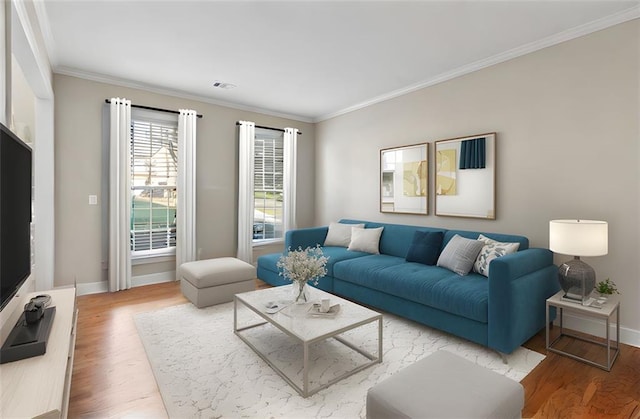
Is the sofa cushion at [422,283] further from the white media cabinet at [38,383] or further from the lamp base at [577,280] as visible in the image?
the white media cabinet at [38,383]

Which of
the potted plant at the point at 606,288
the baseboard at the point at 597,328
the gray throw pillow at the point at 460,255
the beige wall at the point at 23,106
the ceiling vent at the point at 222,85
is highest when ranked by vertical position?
the ceiling vent at the point at 222,85

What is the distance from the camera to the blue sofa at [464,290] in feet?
7.63

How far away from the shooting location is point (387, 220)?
4629 mm

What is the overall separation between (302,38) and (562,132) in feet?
8.31

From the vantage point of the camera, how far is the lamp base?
8.02 feet

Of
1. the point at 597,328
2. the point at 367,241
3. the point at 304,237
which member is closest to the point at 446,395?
the point at 597,328

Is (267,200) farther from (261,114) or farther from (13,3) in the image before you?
(13,3)

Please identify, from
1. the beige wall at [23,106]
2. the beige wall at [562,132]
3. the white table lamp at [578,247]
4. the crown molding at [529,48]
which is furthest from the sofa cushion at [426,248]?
the beige wall at [23,106]

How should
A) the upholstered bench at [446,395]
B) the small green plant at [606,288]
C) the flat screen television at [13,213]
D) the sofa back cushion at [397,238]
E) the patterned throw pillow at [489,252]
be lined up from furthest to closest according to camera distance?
the sofa back cushion at [397,238] → the patterned throw pillow at [489,252] → the small green plant at [606,288] → the flat screen television at [13,213] → the upholstered bench at [446,395]

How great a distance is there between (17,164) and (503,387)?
2618 millimetres

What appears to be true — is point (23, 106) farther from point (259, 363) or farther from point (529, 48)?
point (529, 48)

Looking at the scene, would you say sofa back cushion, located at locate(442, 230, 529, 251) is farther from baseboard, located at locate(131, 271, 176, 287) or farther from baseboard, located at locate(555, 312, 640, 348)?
baseboard, located at locate(131, 271, 176, 287)

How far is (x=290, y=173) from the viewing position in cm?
559

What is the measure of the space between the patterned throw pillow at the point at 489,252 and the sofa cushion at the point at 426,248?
481 mm
